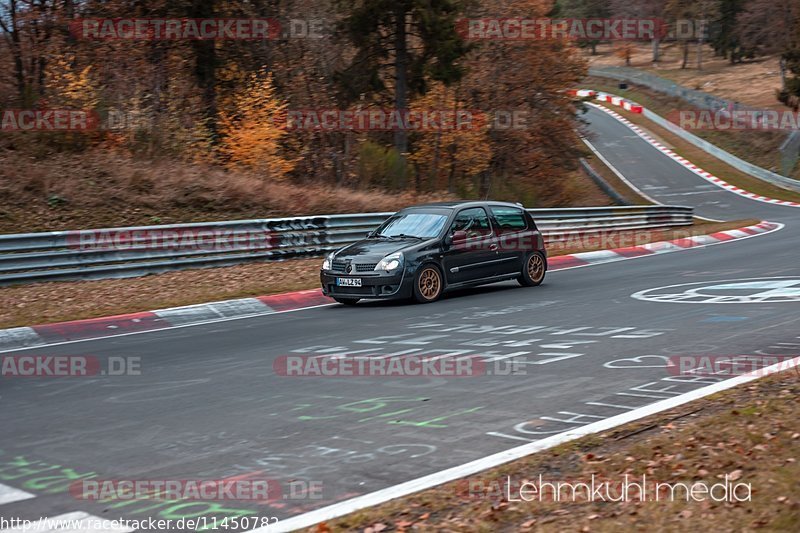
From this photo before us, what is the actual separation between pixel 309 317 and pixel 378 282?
1.32m

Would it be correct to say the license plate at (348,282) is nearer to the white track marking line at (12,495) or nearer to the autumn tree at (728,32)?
the white track marking line at (12,495)

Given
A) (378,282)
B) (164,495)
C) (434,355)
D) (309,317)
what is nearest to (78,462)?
(164,495)

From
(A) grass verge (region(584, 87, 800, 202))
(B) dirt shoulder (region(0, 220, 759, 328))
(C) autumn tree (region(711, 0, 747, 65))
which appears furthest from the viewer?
(C) autumn tree (region(711, 0, 747, 65))

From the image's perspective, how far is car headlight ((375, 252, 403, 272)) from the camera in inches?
559

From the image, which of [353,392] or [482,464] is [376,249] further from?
[482,464]

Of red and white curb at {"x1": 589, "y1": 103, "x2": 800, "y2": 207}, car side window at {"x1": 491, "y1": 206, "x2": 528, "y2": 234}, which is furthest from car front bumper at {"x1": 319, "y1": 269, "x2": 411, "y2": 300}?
red and white curb at {"x1": 589, "y1": 103, "x2": 800, "y2": 207}

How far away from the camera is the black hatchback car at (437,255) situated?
1430 cm

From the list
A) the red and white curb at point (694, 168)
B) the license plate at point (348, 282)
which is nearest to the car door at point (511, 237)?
the license plate at point (348, 282)

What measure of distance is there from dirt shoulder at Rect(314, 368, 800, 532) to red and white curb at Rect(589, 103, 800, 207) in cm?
3814

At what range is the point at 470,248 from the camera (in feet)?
50.4

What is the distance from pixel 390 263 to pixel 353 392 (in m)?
6.08

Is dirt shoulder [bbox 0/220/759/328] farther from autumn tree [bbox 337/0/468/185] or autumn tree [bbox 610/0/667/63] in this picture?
autumn tree [bbox 610/0/667/63]

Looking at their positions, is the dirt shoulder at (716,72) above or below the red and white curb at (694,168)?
above

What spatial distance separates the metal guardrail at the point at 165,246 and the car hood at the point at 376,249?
4272 millimetres
